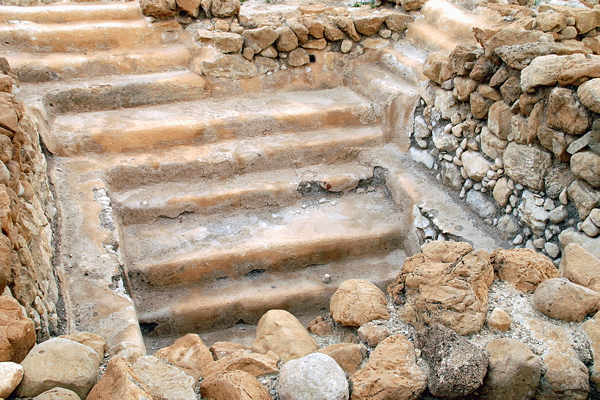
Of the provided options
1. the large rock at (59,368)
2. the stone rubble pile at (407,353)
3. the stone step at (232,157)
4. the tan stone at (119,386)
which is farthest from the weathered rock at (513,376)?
the stone step at (232,157)

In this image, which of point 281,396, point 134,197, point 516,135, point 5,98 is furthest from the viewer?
point 134,197

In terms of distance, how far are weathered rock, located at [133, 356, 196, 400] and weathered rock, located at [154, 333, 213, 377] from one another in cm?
19

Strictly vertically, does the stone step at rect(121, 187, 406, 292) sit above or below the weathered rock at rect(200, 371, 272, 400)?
below

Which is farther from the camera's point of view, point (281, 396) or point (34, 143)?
point (34, 143)

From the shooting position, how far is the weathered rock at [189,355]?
7.64 feet

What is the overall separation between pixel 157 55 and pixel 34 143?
2.11 meters

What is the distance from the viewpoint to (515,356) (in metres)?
2.05

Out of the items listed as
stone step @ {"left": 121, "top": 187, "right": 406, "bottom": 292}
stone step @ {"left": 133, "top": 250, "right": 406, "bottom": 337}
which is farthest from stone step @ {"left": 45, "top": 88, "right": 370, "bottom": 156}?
stone step @ {"left": 133, "top": 250, "right": 406, "bottom": 337}

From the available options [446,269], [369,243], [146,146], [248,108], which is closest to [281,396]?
[446,269]

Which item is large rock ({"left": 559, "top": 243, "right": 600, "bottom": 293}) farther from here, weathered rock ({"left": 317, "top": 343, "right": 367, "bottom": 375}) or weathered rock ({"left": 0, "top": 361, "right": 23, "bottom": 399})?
weathered rock ({"left": 0, "top": 361, "right": 23, "bottom": 399})

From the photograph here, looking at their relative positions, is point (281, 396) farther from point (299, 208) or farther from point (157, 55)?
point (157, 55)

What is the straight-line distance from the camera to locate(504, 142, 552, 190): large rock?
3.38m

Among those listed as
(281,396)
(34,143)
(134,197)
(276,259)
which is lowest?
(276,259)

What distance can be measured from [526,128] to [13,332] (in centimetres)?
316
